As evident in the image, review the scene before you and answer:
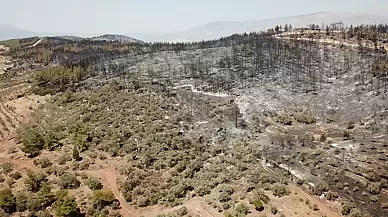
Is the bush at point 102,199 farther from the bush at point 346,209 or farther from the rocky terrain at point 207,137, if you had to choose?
the bush at point 346,209

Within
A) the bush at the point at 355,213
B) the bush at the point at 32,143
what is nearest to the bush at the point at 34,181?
the bush at the point at 32,143

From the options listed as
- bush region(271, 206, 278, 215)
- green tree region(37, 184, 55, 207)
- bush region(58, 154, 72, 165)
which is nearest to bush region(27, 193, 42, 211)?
green tree region(37, 184, 55, 207)

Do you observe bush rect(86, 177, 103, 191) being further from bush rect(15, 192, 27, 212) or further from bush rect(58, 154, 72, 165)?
bush rect(58, 154, 72, 165)

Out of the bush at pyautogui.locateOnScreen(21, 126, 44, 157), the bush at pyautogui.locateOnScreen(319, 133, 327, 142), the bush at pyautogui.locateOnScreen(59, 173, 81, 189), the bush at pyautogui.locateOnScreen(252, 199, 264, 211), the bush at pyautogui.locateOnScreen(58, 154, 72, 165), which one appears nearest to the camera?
the bush at pyautogui.locateOnScreen(252, 199, 264, 211)

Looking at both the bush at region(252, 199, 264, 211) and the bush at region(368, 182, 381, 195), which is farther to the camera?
the bush at region(368, 182, 381, 195)

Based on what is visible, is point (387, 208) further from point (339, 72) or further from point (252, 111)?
point (339, 72)

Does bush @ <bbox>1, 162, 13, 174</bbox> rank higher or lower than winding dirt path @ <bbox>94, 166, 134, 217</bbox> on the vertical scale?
higher
